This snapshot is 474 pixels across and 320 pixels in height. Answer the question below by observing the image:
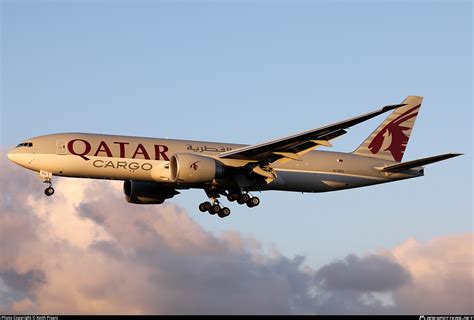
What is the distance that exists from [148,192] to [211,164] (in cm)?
768

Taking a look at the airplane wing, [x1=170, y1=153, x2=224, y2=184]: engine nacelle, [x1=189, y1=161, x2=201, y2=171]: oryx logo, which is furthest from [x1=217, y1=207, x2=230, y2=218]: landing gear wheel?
[x1=189, y1=161, x2=201, y2=171]: oryx logo

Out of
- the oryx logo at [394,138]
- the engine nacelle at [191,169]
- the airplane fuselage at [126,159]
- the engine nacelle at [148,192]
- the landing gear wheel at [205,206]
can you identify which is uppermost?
the oryx logo at [394,138]

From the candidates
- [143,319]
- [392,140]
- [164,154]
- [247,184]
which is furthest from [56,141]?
[392,140]

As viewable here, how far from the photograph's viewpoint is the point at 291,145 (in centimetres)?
5106

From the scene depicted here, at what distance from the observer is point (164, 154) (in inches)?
2040

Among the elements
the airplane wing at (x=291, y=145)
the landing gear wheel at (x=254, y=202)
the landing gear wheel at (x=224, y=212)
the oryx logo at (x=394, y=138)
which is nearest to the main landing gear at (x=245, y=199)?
the landing gear wheel at (x=254, y=202)

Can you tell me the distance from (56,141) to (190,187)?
7570mm

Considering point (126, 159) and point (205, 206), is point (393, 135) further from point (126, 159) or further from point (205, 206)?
point (126, 159)

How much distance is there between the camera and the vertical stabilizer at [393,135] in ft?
196

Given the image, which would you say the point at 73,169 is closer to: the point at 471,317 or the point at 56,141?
the point at 56,141

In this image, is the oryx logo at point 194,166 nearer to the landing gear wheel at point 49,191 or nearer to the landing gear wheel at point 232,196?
the landing gear wheel at point 232,196

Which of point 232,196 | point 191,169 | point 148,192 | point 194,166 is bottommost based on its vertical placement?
point 191,169

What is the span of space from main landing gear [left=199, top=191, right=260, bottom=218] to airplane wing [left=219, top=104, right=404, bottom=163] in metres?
2.55

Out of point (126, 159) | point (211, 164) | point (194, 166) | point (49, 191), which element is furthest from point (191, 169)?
point (49, 191)
